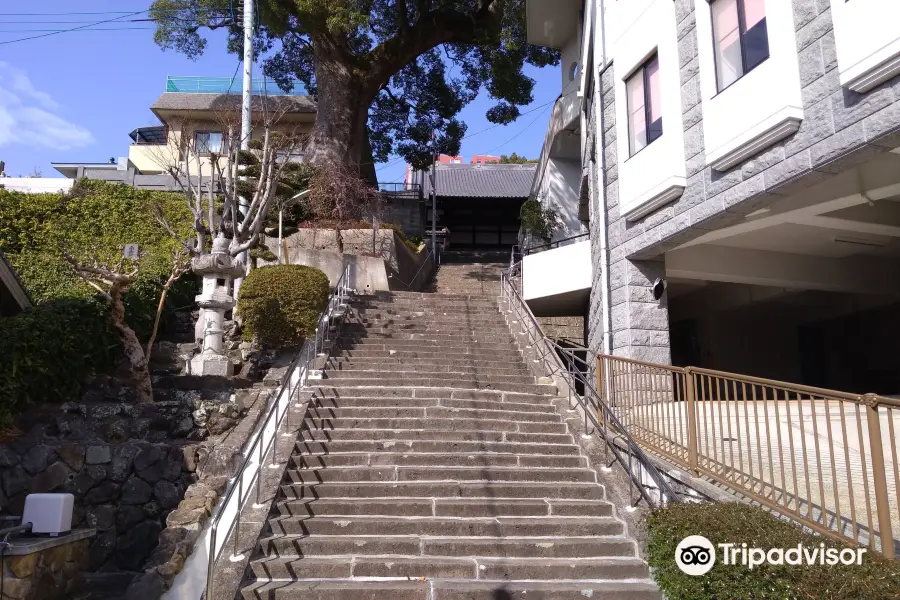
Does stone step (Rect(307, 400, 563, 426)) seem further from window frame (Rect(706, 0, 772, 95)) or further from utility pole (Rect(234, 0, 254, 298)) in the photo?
utility pole (Rect(234, 0, 254, 298))

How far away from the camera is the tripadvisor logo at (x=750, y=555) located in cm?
393

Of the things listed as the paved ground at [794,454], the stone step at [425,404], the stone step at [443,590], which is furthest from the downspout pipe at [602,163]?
the stone step at [443,590]

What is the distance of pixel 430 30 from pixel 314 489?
16.6 m

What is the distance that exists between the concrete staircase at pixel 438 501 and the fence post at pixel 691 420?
100 centimetres

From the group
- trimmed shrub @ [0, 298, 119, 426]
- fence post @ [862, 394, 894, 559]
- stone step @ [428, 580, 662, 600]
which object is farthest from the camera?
trimmed shrub @ [0, 298, 119, 426]

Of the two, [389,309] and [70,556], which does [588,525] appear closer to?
[70,556]

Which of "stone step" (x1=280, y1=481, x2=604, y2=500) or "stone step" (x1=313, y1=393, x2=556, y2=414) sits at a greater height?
"stone step" (x1=313, y1=393, x2=556, y2=414)

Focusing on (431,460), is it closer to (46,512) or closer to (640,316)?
(46,512)

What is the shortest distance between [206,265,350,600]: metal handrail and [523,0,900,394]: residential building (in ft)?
15.9

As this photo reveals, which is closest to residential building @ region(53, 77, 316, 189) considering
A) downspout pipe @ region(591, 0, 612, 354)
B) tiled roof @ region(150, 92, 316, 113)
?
tiled roof @ region(150, 92, 316, 113)

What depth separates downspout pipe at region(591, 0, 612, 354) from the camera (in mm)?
10312

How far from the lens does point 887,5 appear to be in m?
5.70

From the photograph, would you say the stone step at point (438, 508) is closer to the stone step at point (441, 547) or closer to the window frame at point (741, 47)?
the stone step at point (441, 547)

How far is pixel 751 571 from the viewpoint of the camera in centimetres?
416
